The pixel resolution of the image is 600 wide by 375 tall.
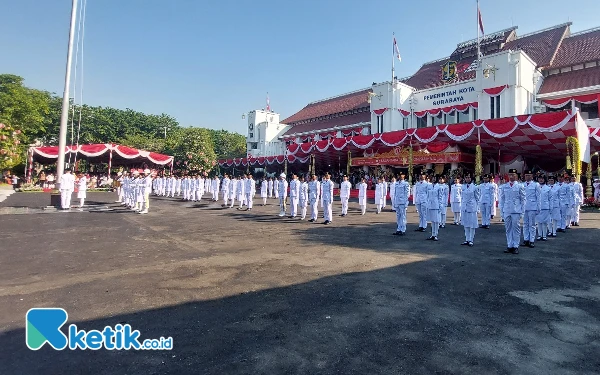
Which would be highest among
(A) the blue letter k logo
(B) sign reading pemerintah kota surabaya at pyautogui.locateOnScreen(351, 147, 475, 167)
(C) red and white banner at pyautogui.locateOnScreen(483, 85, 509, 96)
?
(C) red and white banner at pyautogui.locateOnScreen(483, 85, 509, 96)

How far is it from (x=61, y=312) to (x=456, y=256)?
639cm

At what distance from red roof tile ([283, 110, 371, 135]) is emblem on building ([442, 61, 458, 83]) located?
298 inches

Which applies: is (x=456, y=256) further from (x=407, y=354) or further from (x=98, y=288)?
(x=98, y=288)

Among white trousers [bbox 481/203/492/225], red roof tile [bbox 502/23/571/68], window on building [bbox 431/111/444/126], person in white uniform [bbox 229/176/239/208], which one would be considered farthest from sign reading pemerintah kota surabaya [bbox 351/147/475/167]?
person in white uniform [bbox 229/176/239/208]

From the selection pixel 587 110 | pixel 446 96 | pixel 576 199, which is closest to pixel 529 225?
pixel 576 199

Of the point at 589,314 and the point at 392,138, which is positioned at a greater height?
the point at 392,138

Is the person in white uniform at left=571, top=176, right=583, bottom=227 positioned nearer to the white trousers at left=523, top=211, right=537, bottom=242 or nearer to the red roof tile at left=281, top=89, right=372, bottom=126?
the white trousers at left=523, top=211, right=537, bottom=242

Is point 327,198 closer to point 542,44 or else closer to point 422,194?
point 422,194

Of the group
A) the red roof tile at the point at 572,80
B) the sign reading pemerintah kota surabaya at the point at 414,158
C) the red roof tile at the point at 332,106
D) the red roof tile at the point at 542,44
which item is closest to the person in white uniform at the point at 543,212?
the sign reading pemerintah kota surabaya at the point at 414,158

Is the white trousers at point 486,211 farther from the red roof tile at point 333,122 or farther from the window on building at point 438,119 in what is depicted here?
the red roof tile at point 333,122

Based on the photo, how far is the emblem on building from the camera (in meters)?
29.0

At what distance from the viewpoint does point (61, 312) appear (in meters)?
3.65

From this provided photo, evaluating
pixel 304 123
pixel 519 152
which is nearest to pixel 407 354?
pixel 519 152

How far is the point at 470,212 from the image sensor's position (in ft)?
26.4
